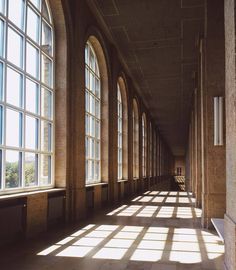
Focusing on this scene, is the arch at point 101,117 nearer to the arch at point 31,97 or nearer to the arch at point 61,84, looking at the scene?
the arch at point 61,84

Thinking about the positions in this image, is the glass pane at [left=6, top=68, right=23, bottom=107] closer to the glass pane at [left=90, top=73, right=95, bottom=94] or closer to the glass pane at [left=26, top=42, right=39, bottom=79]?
the glass pane at [left=26, top=42, right=39, bottom=79]

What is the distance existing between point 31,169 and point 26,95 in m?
1.73

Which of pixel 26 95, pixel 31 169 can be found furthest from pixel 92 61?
pixel 31 169

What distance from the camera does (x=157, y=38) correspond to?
12898 mm

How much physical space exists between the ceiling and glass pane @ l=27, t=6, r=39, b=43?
293 cm

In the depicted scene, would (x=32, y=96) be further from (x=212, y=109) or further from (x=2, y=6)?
(x=212, y=109)

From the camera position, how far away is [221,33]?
870 cm

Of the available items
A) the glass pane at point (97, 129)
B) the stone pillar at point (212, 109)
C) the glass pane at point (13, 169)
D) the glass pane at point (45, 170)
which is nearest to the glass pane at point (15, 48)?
the glass pane at point (13, 169)

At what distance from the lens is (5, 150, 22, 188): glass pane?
22.3 ft

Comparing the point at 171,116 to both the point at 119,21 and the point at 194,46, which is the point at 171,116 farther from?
the point at 119,21

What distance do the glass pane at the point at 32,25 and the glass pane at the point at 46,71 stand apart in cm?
63

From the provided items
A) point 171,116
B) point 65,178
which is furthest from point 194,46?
point 171,116

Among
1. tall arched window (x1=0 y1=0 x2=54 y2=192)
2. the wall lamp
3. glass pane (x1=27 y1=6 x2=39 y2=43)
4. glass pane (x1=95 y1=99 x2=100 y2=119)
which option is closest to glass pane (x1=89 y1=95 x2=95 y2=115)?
glass pane (x1=95 y1=99 x2=100 y2=119)

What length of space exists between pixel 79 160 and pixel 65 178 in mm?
944
